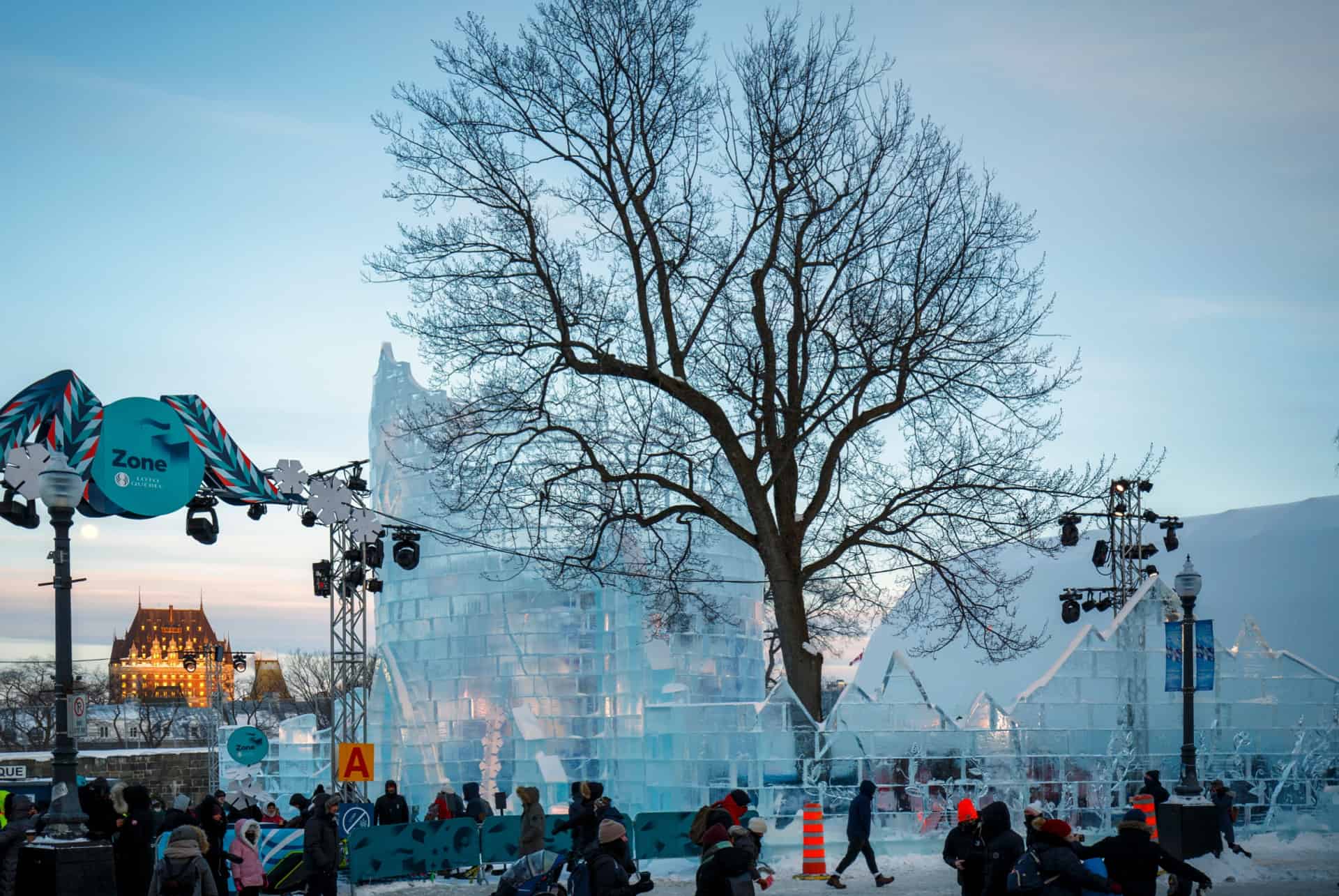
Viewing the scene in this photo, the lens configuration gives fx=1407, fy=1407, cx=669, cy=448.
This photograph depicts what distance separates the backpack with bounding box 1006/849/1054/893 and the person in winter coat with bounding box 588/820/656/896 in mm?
2465

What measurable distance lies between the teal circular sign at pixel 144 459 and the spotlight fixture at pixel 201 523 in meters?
3.12

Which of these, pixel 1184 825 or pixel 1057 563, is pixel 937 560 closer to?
pixel 1184 825

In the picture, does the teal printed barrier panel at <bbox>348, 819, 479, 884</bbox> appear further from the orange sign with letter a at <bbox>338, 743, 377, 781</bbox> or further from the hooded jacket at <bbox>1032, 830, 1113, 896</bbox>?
the hooded jacket at <bbox>1032, 830, 1113, 896</bbox>

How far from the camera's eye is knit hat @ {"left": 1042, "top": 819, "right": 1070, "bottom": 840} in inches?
372

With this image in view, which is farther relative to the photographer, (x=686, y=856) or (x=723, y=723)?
(x=723, y=723)

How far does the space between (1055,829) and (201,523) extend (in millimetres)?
17070

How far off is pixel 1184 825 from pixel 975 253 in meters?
9.36

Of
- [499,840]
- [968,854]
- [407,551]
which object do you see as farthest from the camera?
[407,551]

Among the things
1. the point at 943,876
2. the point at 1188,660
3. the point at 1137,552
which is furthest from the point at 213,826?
the point at 1137,552

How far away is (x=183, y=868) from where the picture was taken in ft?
37.1

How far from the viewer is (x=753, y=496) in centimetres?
2273

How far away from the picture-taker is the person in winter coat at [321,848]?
16.2 m

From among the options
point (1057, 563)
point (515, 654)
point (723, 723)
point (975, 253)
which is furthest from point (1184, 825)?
point (1057, 563)

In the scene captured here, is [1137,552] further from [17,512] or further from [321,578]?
[17,512]
